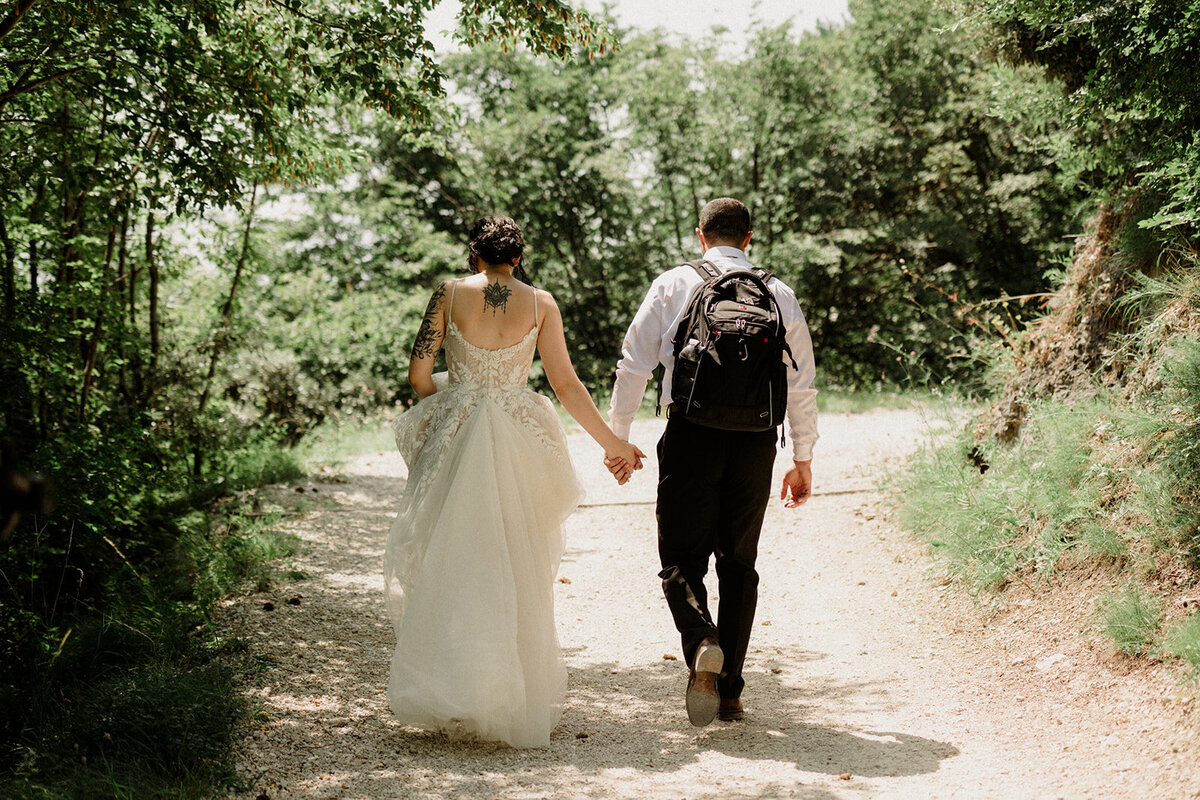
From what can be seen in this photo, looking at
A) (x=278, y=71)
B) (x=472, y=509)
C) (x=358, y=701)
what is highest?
(x=278, y=71)

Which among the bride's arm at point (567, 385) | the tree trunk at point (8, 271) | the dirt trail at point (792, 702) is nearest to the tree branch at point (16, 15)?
the tree trunk at point (8, 271)

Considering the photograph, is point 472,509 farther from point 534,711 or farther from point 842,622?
point 842,622

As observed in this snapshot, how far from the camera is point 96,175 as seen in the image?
602 cm

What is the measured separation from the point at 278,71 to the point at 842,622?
4985mm

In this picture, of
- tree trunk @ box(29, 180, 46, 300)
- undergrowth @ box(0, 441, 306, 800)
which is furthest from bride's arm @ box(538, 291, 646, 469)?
tree trunk @ box(29, 180, 46, 300)

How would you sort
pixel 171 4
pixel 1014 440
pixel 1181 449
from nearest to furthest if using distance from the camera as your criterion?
pixel 1181 449
pixel 171 4
pixel 1014 440

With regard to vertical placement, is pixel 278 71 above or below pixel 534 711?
above

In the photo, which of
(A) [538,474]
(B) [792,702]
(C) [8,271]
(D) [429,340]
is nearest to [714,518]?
(A) [538,474]

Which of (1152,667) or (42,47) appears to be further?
(42,47)

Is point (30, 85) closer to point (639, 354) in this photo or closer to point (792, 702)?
point (639, 354)

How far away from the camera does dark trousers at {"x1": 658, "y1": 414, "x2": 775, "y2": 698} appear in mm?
3959

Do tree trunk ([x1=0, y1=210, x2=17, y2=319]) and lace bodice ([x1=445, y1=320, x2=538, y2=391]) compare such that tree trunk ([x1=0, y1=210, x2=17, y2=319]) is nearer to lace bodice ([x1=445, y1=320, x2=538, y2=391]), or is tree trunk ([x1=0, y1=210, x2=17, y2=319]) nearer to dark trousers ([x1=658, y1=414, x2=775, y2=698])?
lace bodice ([x1=445, y1=320, x2=538, y2=391])

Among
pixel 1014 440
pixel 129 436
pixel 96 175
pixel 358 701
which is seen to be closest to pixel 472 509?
pixel 358 701

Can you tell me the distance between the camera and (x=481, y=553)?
3891 mm
